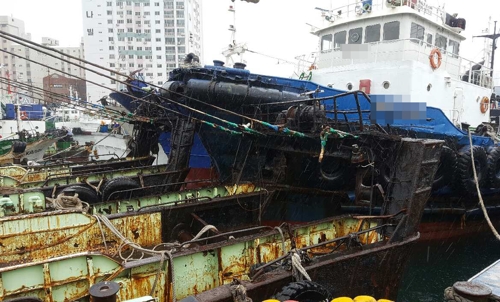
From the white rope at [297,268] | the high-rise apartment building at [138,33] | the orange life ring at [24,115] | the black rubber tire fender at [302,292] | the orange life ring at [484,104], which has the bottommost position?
the black rubber tire fender at [302,292]

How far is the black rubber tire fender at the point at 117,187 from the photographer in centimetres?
850

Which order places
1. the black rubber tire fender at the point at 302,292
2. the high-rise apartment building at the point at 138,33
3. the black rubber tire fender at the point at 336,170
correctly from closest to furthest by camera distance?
1. the black rubber tire fender at the point at 302,292
2. the black rubber tire fender at the point at 336,170
3. the high-rise apartment building at the point at 138,33

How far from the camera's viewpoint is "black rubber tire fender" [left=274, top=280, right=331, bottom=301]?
12.9ft

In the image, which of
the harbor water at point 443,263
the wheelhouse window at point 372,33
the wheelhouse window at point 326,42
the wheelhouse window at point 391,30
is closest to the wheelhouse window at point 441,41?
the wheelhouse window at point 391,30

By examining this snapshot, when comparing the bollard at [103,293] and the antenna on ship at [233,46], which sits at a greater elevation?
the antenna on ship at [233,46]

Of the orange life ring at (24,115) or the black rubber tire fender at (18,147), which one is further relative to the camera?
the orange life ring at (24,115)

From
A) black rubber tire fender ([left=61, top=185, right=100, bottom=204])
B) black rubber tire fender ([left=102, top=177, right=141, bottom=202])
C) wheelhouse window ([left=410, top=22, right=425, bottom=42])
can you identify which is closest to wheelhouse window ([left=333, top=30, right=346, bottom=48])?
wheelhouse window ([left=410, top=22, right=425, bottom=42])

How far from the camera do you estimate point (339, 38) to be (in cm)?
1234

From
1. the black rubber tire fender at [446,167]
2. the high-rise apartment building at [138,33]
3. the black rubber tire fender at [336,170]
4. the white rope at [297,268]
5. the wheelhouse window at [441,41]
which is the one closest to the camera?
the white rope at [297,268]

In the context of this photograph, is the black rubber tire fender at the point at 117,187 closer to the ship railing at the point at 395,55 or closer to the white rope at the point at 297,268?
the white rope at the point at 297,268

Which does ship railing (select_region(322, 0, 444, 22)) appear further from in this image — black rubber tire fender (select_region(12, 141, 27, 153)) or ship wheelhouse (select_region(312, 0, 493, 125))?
black rubber tire fender (select_region(12, 141, 27, 153))

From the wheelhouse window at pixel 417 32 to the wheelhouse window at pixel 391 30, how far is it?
472 millimetres

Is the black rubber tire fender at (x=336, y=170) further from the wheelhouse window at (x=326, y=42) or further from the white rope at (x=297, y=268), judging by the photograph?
the wheelhouse window at (x=326, y=42)

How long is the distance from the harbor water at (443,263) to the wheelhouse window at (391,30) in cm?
636
